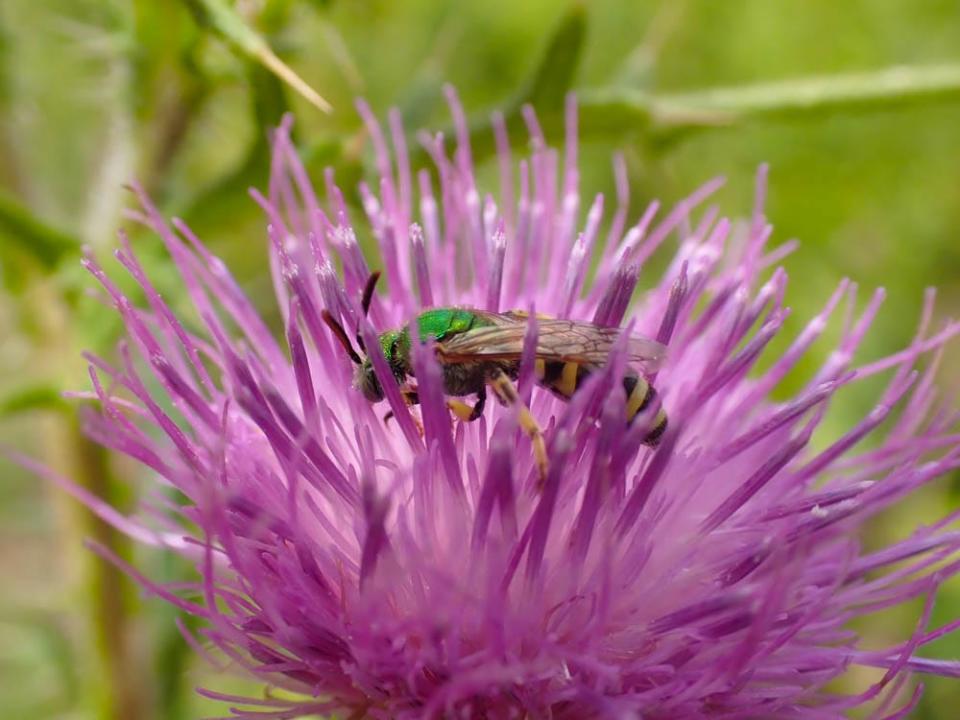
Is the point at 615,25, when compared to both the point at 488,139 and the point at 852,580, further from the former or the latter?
the point at 852,580

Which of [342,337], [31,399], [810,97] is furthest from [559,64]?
[31,399]

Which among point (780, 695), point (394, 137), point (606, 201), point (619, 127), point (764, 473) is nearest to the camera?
point (780, 695)

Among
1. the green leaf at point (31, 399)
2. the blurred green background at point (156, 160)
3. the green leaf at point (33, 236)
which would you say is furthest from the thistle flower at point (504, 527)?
the green leaf at point (33, 236)

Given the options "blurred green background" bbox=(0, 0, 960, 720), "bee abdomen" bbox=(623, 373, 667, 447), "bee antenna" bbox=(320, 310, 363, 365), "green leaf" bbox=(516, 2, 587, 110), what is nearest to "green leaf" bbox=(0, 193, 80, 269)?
"blurred green background" bbox=(0, 0, 960, 720)

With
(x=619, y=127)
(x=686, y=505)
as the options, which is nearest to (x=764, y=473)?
(x=686, y=505)

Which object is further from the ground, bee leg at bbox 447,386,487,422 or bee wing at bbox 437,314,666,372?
bee wing at bbox 437,314,666,372

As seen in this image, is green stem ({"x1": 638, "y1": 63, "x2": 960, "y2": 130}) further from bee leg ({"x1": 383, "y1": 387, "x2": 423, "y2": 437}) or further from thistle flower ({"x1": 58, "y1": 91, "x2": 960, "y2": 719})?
bee leg ({"x1": 383, "y1": 387, "x2": 423, "y2": 437})

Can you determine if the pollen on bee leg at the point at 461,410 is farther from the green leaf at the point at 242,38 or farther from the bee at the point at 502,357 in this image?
the green leaf at the point at 242,38
